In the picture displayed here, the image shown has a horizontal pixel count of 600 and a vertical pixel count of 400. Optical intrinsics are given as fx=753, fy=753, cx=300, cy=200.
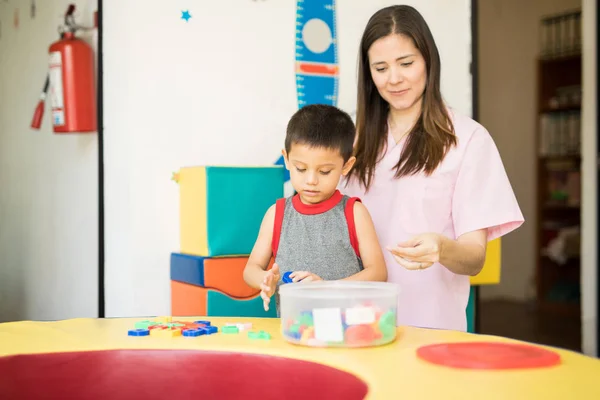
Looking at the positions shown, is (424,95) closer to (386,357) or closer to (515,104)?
(386,357)

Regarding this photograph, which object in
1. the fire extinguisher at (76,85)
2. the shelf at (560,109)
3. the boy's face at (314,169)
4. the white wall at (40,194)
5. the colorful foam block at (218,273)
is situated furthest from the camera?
the shelf at (560,109)

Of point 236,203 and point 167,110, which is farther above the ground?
point 167,110

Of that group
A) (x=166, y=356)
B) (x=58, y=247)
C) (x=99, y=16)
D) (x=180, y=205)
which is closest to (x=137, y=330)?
(x=166, y=356)

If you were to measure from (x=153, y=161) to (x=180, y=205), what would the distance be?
14 cm

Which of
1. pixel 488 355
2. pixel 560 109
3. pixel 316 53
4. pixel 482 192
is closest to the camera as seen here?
pixel 488 355

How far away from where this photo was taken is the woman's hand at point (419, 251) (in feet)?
4.00

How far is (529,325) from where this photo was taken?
4.55 meters

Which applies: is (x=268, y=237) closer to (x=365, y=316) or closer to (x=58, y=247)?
(x=365, y=316)

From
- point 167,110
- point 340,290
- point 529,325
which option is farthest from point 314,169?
point 529,325

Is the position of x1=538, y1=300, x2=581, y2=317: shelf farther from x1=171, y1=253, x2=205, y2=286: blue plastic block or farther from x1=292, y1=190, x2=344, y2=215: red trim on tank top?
x1=292, y1=190, x2=344, y2=215: red trim on tank top

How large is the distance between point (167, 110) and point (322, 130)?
77cm

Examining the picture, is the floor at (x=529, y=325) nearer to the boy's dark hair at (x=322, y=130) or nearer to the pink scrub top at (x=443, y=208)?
the pink scrub top at (x=443, y=208)

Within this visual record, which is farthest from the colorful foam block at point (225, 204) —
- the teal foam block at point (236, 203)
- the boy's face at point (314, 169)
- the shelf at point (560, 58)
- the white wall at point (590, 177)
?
the shelf at point (560, 58)

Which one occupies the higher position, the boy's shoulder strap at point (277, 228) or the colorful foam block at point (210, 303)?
the boy's shoulder strap at point (277, 228)
